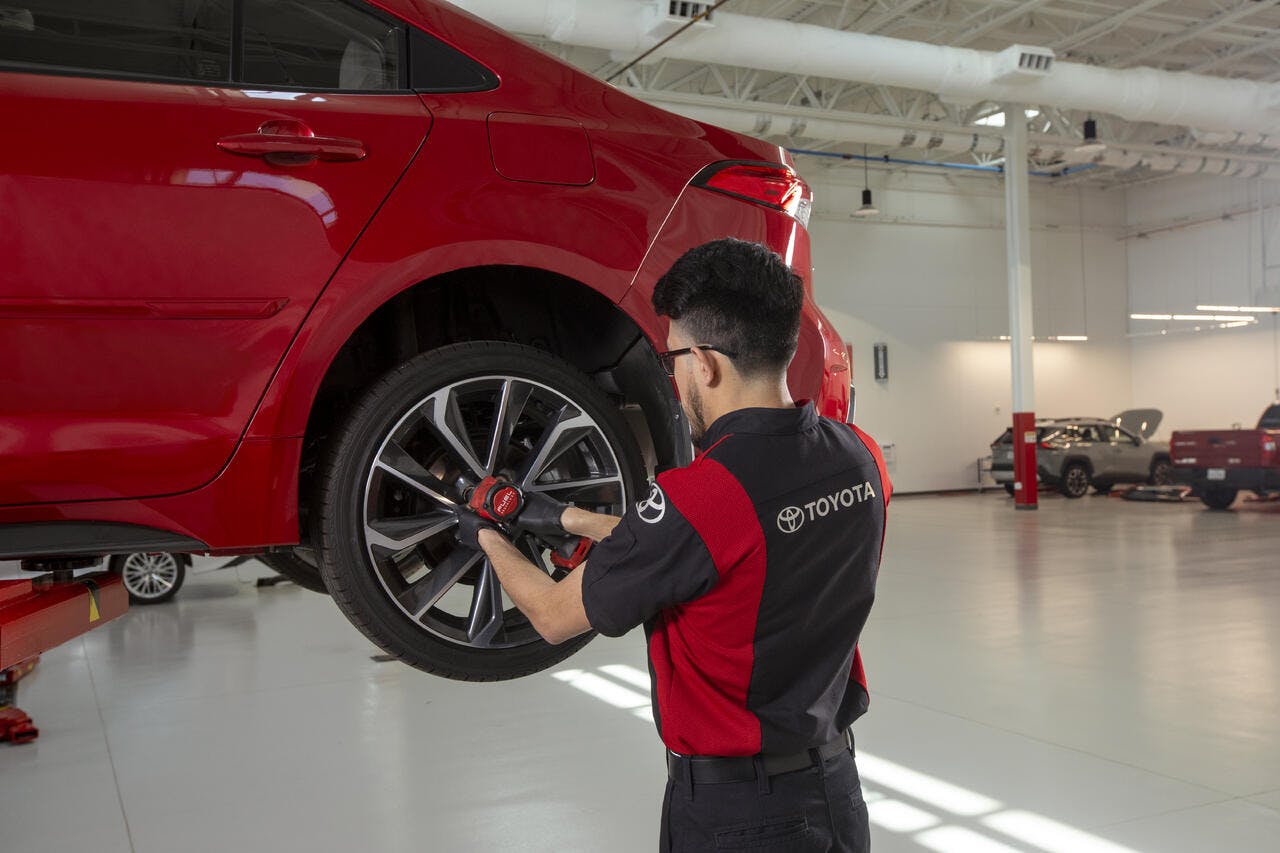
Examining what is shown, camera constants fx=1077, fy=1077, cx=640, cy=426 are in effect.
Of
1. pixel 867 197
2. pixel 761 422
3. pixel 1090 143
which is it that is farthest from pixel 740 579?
pixel 867 197

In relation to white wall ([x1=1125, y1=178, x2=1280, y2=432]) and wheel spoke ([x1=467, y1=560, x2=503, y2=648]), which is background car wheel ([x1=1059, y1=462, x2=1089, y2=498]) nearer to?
white wall ([x1=1125, y1=178, x2=1280, y2=432])

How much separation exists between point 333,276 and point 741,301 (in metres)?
0.65

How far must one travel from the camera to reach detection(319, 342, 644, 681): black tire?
1821 mm

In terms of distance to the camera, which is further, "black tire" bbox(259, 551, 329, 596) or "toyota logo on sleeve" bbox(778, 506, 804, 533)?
"black tire" bbox(259, 551, 329, 596)

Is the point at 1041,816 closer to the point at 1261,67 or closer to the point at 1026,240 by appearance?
the point at 1026,240

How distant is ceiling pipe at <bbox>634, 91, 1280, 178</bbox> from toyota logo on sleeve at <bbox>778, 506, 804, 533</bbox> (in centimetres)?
1102

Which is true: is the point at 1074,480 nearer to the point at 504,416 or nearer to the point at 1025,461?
the point at 1025,461

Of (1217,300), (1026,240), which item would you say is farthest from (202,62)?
(1217,300)

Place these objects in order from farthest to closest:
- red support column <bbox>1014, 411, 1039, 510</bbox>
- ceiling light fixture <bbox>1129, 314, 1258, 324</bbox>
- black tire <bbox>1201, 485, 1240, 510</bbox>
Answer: ceiling light fixture <bbox>1129, 314, 1258, 324</bbox> < red support column <bbox>1014, 411, 1039, 510</bbox> < black tire <bbox>1201, 485, 1240, 510</bbox>

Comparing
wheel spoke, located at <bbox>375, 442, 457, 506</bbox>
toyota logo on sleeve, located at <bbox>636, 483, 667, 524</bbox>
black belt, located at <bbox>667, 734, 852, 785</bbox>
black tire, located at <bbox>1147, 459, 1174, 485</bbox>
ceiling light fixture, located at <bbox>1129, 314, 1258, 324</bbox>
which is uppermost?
ceiling light fixture, located at <bbox>1129, 314, 1258, 324</bbox>

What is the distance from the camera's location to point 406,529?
6.12 feet

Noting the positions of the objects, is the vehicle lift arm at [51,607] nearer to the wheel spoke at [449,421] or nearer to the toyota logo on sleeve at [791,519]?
the wheel spoke at [449,421]

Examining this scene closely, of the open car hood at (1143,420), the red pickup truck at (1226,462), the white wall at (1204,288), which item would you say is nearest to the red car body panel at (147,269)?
the red pickup truck at (1226,462)

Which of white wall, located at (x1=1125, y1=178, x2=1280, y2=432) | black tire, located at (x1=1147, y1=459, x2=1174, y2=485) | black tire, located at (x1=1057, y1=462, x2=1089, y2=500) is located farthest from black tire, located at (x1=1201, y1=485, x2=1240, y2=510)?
white wall, located at (x1=1125, y1=178, x2=1280, y2=432)
